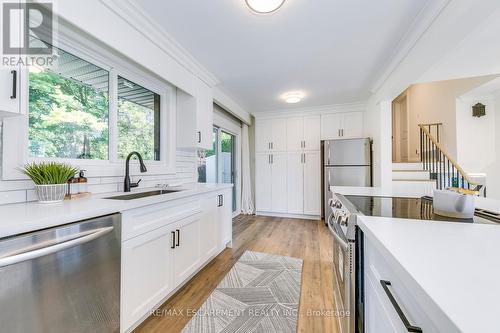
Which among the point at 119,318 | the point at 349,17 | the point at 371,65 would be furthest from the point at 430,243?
the point at 371,65

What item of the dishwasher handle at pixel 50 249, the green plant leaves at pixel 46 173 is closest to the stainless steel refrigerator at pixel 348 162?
the dishwasher handle at pixel 50 249

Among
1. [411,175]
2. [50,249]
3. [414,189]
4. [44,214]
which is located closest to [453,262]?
[50,249]

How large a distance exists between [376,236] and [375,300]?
0.30 m

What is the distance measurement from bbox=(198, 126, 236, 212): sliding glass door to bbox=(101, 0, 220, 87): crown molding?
144cm

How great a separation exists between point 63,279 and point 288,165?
13.3ft

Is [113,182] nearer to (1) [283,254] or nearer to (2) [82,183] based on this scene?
(2) [82,183]

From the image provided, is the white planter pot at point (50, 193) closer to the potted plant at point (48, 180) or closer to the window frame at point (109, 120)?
the potted plant at point (48, 180)

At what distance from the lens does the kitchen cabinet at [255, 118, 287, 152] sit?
4.62 m

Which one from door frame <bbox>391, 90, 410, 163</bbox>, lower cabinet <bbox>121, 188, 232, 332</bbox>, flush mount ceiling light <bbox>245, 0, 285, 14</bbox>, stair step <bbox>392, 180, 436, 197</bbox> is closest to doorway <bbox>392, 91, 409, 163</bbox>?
door frame <bbox>391, 90, 410, 163</bbox>

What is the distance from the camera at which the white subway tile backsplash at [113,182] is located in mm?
1169

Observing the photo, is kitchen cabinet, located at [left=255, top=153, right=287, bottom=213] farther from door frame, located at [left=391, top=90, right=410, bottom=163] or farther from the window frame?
door frame, located at [left=391, top=90, right=410, bottom=163]

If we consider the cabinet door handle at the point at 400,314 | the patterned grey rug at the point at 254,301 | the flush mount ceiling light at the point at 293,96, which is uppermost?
the flush mount ceiling light at the point at 293,96

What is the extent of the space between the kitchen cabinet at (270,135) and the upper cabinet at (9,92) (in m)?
4.02

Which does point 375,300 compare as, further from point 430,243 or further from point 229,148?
point 229,148
